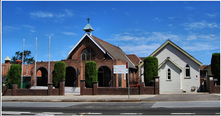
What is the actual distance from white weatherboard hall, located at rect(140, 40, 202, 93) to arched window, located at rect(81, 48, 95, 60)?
12.1 metres

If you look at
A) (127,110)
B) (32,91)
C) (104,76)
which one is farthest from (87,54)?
(127,110)

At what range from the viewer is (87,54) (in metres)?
36.3

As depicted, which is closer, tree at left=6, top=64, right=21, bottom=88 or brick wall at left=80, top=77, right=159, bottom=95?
brick wall at left=80, top=77, right=159, bottom=95

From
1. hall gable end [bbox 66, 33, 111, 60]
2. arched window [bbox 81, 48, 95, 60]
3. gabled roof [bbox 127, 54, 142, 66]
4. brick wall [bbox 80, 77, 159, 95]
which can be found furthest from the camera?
gabled roof [bbox 127, 54, 142, 66]

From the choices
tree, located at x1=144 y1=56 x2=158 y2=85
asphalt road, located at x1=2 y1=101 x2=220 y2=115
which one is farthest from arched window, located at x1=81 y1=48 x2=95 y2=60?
asphalt road, located at x1=2 y1=101 x2=220 y2=115

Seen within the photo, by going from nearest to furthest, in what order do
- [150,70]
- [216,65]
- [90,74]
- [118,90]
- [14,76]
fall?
[118,90] → [150,70] → [216,65] → [90,74] → [14,76]

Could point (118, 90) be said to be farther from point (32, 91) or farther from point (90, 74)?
point (32, 91)

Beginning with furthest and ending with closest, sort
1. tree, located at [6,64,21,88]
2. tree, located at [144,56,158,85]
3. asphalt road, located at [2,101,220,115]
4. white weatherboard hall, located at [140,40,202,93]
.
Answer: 1. white weatherboard hall, located at [140,40,202,93]
2. tree, located at [6,64,21,88]
3. tree, located at [144,56,158,85]
4. asphalt road, located at [2,101,220,115]

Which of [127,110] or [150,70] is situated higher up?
[150,70]

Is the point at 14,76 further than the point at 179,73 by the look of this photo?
No

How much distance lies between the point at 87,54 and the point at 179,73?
15.4 meters

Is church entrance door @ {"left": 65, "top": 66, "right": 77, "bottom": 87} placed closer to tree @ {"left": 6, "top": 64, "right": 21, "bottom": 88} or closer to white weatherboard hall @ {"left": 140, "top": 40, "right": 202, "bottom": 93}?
tree @ {"left": 6, "top": 64, "right": 21, "bottom": 88}

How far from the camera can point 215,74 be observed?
22.8 m

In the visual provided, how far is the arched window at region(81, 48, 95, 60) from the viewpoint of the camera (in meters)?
36.0
